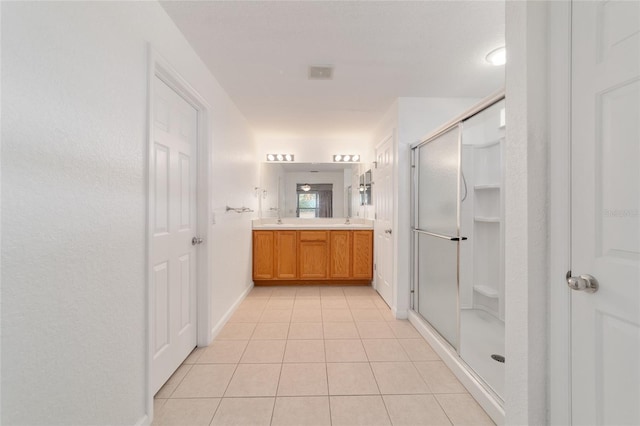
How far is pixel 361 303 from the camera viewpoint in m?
3.16

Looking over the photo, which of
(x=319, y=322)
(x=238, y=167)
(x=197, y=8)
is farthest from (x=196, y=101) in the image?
(x=319, y=322)

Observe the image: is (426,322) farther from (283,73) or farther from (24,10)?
(24,10)

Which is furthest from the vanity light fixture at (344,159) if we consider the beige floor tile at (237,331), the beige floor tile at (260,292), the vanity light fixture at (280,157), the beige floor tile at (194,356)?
the beige floor tile at (194,356)

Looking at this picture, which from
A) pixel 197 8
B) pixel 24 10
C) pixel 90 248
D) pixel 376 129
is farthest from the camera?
pixel 376 129

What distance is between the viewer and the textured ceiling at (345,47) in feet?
4.99

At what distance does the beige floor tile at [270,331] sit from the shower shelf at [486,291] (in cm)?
187

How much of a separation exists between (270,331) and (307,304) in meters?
0.75

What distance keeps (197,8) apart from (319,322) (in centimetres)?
255

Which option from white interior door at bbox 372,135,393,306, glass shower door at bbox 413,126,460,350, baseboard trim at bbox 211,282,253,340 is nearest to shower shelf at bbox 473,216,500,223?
glass shower door at bbox 413,126,460,350

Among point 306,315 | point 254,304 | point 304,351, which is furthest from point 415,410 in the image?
point 254,304

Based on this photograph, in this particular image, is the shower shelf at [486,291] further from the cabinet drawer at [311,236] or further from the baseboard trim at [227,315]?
the baseboard trim at [227,315]

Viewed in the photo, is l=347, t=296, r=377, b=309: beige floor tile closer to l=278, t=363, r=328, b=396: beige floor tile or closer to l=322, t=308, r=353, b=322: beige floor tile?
l=322, t=308, r=353, b=322: beige floor tile

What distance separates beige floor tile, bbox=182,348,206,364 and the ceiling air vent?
7.70 feet

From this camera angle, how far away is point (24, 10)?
785 millimetres
